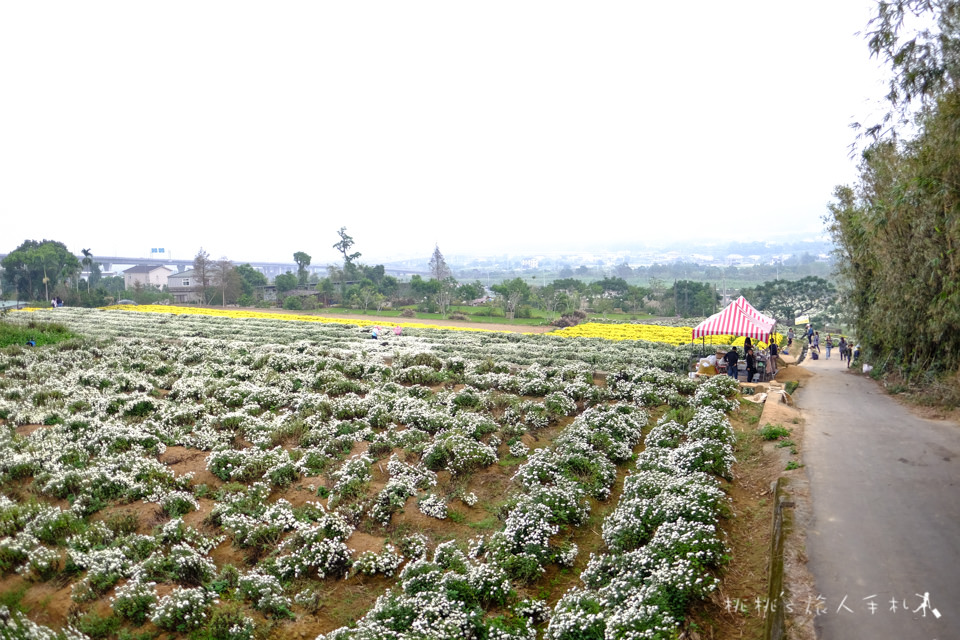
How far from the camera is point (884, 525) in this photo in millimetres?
7398

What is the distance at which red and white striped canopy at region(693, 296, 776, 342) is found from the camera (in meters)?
18.0

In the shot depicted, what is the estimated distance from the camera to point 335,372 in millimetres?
17828

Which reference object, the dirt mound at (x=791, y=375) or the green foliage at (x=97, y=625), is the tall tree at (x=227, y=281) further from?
the green foliage at (x=97, y=625)

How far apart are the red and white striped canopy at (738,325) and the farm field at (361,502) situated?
319 centimetres

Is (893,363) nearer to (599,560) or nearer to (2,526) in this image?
(599,560)

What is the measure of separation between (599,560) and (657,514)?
1.08 metres

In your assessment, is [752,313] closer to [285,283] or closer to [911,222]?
[911,222]

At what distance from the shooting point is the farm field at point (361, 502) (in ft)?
22.3

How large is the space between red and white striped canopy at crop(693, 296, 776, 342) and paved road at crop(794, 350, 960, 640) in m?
5.15

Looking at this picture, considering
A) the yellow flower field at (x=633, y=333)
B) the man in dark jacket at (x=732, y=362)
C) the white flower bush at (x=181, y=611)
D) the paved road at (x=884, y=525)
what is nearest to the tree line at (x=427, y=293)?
the yellow flower field at (x=633, y=333)

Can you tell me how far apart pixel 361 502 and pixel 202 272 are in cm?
5679

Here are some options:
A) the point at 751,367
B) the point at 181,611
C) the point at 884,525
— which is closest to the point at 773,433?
the point at 884,525

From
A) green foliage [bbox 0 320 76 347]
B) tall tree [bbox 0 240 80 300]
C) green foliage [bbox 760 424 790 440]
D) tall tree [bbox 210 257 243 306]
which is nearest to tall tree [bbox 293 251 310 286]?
tall tree [bbox 210 257 243 306]

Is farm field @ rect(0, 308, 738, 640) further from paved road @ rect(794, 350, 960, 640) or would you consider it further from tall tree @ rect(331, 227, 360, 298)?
tall tree @ rect(331, 227, 360, 298)
